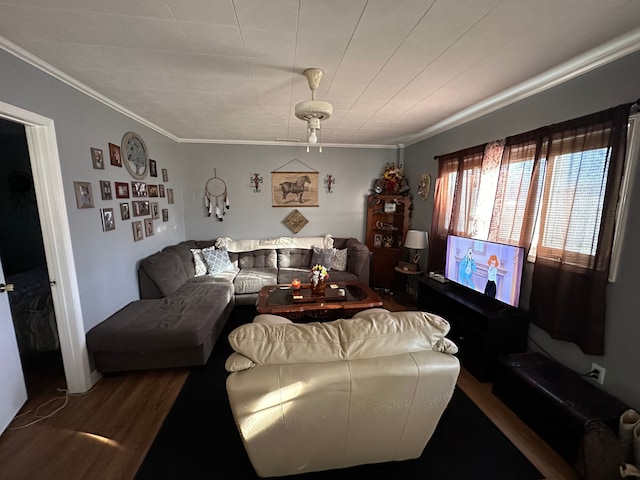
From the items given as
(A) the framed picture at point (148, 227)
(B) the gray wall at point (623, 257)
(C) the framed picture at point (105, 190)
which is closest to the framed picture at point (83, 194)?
(C) the framed picture at point (105, 190)

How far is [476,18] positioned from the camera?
1.36m

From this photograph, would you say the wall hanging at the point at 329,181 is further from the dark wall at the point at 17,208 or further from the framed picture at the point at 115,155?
the dark wall at the point at 17,208

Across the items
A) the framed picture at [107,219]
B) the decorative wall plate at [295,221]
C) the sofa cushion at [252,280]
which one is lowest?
the sofa cushion at [252,280]

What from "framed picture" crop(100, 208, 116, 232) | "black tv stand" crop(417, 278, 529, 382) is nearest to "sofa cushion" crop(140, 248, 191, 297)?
"framed picture" crop(100, 208, 116, 232)

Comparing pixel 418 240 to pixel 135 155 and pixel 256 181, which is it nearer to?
pixel 256 181

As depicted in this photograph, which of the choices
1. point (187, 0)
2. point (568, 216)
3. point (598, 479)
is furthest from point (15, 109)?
point (598, 479)

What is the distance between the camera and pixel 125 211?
9.16 feet

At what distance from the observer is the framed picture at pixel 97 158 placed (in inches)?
91.6

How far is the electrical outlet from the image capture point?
5.84 feet

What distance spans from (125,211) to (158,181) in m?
0.97

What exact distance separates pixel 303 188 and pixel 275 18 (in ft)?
10.8

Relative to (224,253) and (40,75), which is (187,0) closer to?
(40,75)

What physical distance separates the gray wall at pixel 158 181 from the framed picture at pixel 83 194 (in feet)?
0.15

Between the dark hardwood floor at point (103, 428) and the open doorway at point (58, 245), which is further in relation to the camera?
the open doorway at point (58, 245)
